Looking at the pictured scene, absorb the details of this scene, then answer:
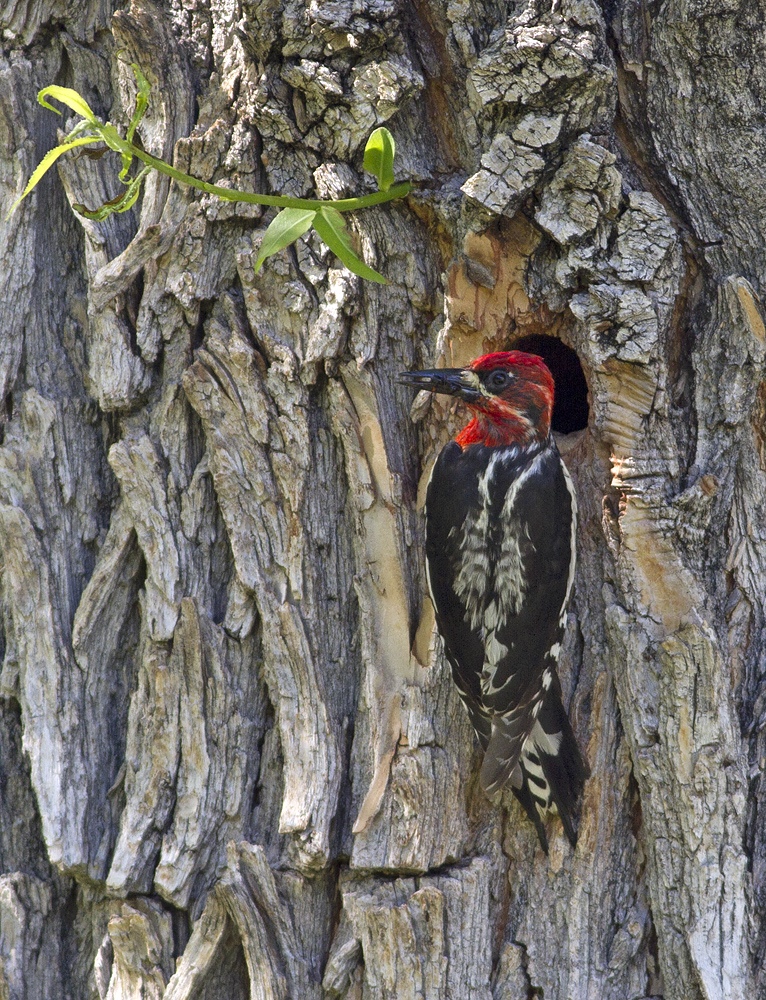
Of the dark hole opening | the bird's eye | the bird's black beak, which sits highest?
the dark hole opening

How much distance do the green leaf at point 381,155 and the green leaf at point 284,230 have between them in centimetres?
20

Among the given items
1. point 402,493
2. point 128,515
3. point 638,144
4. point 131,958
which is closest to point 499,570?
point 402,493

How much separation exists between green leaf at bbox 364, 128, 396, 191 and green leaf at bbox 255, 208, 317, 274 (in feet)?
0.67

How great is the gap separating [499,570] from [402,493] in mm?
342

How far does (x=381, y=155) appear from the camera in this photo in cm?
189

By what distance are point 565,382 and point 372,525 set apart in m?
1.32

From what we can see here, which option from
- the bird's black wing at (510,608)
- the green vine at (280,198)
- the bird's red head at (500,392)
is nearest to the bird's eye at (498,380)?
the bird's red head at (500,392)

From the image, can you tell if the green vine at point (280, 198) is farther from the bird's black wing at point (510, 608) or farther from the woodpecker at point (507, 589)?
the bird's black wing at point (510, 608)

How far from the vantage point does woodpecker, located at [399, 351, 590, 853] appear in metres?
2.17

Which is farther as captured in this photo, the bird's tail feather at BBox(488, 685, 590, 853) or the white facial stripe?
the white facial stripe

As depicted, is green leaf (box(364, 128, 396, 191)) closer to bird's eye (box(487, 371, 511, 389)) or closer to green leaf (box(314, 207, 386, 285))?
green leaf (box(314, 207, 386, 285))

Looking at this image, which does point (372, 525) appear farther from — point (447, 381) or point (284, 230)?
→ point (284, 230)

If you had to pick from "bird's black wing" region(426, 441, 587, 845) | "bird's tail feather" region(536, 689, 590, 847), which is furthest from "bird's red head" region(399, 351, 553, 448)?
"bird's tail feather" region(536, 689, 590, 847)

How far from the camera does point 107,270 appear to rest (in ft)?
7.79
